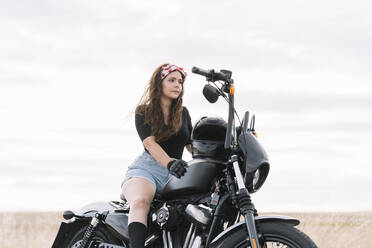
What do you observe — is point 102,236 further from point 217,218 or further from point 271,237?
point 271,237

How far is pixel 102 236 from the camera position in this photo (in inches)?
250

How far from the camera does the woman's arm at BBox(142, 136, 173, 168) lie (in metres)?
5.55

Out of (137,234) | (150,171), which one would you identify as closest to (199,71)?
(150,171)

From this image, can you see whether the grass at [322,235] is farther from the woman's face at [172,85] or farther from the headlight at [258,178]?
the headlight at [258,178]

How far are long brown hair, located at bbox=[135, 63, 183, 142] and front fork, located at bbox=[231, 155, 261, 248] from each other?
1.12m

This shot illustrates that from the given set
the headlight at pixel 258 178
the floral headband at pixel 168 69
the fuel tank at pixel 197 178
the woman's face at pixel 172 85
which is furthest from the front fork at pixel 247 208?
the floral headband at pixel 168 69

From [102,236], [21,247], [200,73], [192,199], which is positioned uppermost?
[200,73]

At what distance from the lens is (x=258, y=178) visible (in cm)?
513

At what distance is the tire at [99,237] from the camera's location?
633cm

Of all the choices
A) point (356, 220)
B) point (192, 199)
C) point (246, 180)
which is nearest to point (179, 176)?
point (192, 199)

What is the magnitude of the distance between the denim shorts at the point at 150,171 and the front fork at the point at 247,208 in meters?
1.13

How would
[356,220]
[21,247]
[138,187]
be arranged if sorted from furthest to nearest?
[356,220]
[21,247]
[138,187]

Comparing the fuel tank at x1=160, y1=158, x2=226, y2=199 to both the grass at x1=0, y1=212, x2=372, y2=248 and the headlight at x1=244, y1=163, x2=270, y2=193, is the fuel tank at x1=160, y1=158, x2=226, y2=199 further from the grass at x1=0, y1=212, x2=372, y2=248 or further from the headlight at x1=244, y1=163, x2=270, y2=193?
the grass at x1=0, y1=212, x2=372, y2=248

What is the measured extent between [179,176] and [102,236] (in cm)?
148
